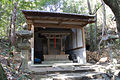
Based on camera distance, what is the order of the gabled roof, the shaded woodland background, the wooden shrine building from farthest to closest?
the shaded woodland background < the wooden shrine building < the gabled roof

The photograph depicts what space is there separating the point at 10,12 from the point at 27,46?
306 inches

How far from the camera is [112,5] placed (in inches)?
82.7

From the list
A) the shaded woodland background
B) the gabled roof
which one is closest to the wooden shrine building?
the gabled roof

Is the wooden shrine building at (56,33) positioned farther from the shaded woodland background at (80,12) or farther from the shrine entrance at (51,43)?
the shaded woodland background at (80,12)

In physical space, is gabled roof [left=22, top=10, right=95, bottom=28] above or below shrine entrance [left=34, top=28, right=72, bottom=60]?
above

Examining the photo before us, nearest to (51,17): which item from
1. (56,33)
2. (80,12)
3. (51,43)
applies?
(56,33)

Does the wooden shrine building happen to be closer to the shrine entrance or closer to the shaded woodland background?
the shrine entrance

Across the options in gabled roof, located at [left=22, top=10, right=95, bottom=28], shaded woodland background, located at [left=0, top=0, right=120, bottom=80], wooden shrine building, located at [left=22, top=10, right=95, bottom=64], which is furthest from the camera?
shaded woodland background, located at [left=0, top=0, right=120, bottom=80]

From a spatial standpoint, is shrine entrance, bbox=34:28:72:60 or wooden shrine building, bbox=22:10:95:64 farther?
shrine entrance, bbox=34:28:72:60

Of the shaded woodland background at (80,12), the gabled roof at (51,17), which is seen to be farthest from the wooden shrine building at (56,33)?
the shaded woodland background at (80,12)

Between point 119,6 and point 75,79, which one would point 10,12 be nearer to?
point 75,79

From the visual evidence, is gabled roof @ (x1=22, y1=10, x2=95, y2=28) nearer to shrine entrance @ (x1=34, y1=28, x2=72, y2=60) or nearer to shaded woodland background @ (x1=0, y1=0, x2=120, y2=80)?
shaded woodland background @ (x1=0, y1=0, x2=120, y2=80)

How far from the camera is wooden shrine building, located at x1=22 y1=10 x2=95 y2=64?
257 inches

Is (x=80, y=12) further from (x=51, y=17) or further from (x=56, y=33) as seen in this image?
(x=51, y=17)
